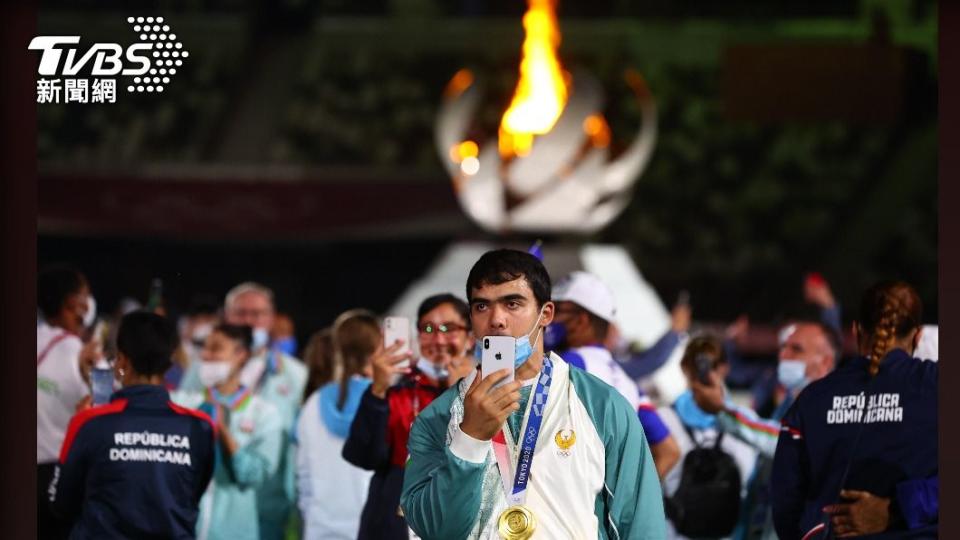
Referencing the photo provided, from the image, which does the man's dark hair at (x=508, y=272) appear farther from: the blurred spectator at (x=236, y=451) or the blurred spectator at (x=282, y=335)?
the blurred spectator at (x=282, y=335)

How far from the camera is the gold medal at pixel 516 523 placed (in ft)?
13.3

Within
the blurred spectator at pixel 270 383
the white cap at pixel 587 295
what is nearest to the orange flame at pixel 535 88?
the blurred spectator at pixel 270 383

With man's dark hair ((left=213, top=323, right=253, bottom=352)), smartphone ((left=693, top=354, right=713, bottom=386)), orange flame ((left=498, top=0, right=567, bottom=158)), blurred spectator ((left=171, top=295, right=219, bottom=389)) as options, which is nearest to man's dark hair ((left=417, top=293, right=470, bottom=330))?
smartphone ((left=693, top=354, right=713, bottom=386))

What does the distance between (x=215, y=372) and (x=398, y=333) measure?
83.1 inches

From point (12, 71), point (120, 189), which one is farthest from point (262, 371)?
point (120, 189)

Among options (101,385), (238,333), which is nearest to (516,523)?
(101,385)

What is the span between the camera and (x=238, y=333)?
8016mm

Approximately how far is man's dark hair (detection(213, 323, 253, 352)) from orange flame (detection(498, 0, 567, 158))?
47.5 ft

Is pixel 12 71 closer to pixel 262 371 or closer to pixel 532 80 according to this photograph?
pixel 262 371

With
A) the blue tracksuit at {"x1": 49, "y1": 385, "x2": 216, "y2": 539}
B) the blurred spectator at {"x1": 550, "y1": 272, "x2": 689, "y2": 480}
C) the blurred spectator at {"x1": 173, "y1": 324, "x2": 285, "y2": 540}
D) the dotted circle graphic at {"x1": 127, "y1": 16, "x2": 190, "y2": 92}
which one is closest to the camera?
the dotted circle graphic at {"x1": 127, "y1": 16, "x2": 190, "y2": 92}

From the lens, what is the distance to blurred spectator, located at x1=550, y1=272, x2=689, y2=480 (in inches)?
248

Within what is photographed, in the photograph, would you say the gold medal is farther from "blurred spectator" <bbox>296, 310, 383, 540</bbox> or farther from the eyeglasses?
"blurred spectator" <bbox>296, 310, 383, 540</bbox>

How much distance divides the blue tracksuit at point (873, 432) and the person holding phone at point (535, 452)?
1673 millimetres

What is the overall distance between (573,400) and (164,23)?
192cm
